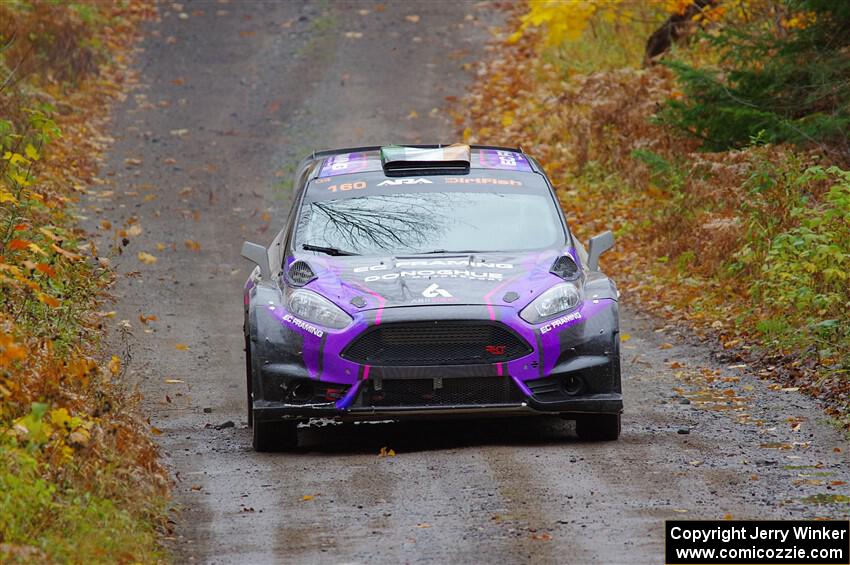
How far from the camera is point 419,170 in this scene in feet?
34.0

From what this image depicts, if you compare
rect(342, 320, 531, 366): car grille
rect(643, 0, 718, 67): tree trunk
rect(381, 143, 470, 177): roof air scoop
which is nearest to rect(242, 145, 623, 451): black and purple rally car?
rect(342, 320, 531, 366): car grille

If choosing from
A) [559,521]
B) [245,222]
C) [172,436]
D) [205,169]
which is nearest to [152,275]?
[245,222]

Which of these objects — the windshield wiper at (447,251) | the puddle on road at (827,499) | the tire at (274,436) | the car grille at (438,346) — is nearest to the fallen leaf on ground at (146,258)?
the windshield wiper at (447,251)

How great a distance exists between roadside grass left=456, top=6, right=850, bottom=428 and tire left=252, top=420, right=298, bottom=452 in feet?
11.5

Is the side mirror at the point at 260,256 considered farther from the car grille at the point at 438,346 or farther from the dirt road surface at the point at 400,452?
the car grille at the point at 438,346

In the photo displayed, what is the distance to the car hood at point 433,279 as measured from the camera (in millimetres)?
8508

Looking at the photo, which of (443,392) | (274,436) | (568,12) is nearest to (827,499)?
(443,392)

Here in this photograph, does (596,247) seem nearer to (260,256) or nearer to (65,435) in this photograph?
(260,256)

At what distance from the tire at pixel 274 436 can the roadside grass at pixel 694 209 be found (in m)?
3.51

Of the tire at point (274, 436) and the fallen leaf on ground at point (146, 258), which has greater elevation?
the fallen leaf on ground at point (146, 258)

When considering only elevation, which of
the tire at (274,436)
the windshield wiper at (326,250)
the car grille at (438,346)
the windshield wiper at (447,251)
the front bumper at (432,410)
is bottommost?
the tire at (274,436)

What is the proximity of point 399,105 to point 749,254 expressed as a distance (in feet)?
39.8

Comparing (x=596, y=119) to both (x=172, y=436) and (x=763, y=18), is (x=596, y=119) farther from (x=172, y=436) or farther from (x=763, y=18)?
(x=172, y=436)

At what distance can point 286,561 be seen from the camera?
6.30m
